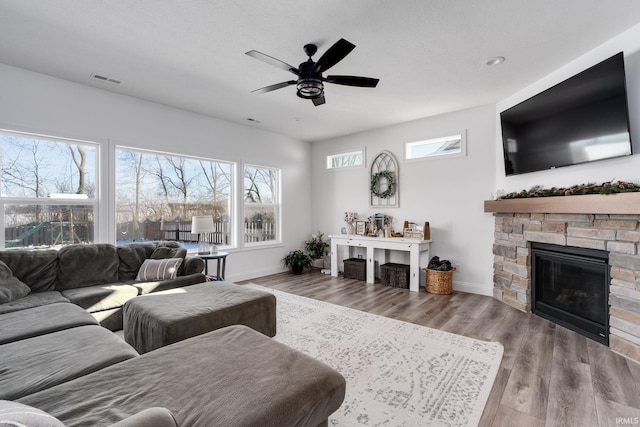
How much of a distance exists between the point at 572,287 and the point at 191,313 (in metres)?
3.78

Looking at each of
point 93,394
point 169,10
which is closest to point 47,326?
point 93,394

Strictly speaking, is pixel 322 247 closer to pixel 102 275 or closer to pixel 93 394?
pixel 102 275

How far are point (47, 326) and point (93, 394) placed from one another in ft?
4.01

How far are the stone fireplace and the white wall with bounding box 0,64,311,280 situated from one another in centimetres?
372

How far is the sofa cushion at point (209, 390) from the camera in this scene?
111 centimetres

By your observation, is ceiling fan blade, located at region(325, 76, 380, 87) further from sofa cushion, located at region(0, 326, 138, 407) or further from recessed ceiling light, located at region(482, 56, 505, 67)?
sofa cushion, located at region(0, 326, 138, 407)

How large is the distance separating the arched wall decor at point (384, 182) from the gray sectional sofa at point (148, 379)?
4.11 m

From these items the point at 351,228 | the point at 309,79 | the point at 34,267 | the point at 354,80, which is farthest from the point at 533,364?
the point at 34,267

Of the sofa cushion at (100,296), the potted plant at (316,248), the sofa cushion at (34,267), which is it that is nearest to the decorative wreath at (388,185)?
the potted plant at (316,248)

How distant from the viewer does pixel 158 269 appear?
138 inches

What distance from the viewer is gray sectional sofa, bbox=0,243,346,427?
3.59ft

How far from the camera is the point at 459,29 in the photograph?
2568 mm

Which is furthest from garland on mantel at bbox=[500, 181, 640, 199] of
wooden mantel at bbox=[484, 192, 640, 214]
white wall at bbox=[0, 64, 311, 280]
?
A: white wall at bbox=[0, 64, 311, 280]

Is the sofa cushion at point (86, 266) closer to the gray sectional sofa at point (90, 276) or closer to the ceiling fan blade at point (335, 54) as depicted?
the gray sectional sofa at point (90, 276)
